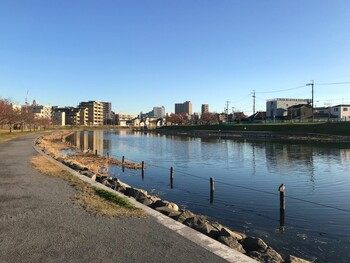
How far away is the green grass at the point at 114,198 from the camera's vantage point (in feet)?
33.9

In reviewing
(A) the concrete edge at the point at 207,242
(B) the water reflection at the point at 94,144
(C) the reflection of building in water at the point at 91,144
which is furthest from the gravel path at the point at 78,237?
(C) the reflection of building in water at the point at 91,144

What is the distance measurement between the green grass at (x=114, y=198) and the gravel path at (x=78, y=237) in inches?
50.7

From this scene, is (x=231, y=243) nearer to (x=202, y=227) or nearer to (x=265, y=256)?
(x=265, y=256)

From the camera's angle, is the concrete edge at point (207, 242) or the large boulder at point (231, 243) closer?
the concrete edge at point (207, 242)

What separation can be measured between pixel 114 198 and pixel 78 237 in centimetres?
399

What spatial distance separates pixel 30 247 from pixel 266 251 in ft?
18.0

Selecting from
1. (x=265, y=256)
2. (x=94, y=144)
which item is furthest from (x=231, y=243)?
(x=94, y=144)

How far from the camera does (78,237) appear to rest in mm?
7234

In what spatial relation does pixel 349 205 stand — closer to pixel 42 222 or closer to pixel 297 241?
pixel 297 241

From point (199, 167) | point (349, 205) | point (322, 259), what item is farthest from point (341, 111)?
point (322, 259)

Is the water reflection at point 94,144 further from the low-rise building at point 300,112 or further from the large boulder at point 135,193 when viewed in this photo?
the low-rise building at point 300,112

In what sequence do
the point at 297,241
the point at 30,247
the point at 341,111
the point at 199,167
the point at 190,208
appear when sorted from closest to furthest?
the point at 30,247, the point at 297,241, the point at 190,208, the point at 199,167, the point at 341,111

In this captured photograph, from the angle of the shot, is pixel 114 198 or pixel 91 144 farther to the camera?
pixel 91 144

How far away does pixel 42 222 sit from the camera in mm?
8328
